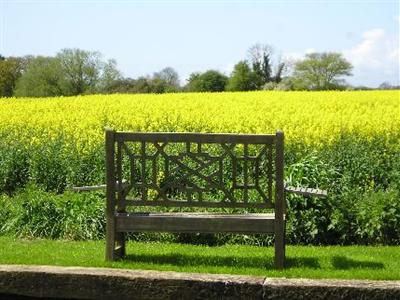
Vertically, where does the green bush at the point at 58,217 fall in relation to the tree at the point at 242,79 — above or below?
below

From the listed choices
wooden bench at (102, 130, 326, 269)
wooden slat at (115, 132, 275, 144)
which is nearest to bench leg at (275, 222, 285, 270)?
wooden bench at (102, 130, 326, 269)

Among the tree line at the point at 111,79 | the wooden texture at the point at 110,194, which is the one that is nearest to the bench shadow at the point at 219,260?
the wooden texture at the point at 110,194

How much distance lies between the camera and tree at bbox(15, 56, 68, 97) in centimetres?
4316

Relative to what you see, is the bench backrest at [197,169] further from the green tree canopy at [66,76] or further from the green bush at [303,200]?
the green tree canopy at [66,76]

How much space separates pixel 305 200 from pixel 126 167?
10.2ft

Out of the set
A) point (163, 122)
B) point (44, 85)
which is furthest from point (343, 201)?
point (44, 85)

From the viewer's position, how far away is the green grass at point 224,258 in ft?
19.2

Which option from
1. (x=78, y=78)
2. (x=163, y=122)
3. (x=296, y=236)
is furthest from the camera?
(x=78, y=78)

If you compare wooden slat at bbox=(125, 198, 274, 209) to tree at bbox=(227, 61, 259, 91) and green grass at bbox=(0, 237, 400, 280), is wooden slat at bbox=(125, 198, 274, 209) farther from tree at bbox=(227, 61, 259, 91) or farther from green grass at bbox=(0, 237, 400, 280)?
tree at bbox=(227, 61, 259, 91)

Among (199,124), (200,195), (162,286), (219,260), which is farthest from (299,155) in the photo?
(162,286)

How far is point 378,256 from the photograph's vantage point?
6734 millimetres

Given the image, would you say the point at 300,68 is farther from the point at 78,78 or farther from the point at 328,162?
the point at 328,162

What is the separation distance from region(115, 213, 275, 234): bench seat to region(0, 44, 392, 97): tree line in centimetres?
3606

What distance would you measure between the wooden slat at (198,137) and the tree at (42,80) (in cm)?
3763
